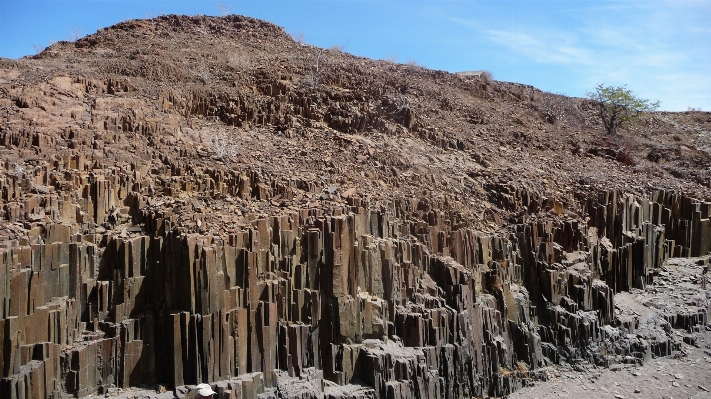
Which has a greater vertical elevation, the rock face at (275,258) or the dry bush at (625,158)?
the dry bush at (625,158)

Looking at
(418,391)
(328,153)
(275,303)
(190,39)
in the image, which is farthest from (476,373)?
(190,39)

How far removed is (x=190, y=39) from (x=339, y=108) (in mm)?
7082

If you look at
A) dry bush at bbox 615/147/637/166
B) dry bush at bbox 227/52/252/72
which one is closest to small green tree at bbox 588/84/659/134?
dry bush at bbox 615/147/637/166

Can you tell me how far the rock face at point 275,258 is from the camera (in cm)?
848

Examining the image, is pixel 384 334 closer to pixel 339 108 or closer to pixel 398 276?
pixel 398 276

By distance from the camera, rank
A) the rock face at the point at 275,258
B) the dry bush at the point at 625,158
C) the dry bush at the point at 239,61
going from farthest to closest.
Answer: the dry bush at the point at 625,158 < the dry bush at the point at 239,61 < the rock face at the point at 275,258

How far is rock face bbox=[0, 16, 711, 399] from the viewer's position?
8.48 m

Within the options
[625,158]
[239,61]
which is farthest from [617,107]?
[239,61]

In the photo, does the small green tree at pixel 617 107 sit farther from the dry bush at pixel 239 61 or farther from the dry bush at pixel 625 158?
the dry bush at pixel 239 61

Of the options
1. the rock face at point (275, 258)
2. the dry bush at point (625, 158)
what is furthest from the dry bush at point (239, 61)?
the dry bush at point (625, 158)

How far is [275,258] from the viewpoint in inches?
382

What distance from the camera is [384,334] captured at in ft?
32.9

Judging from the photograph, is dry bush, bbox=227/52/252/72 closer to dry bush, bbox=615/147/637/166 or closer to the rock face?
the rock face

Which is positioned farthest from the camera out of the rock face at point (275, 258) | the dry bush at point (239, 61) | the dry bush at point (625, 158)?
the dry bush at point (625, 158)
